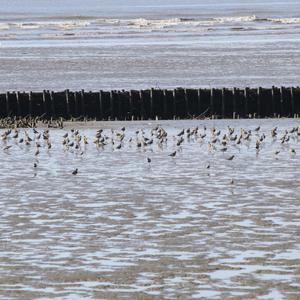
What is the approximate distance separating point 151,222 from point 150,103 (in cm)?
1966

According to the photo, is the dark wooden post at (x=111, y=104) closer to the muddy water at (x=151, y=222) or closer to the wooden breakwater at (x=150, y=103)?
the wooden breakwater at (x=150, y=103)

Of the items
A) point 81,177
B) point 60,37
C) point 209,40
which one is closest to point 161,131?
point 81,177

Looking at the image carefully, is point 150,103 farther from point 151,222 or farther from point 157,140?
point 151,222

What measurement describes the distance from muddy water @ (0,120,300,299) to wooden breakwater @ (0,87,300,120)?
8.35 meters

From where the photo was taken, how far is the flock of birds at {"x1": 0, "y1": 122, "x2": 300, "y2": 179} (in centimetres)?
2914

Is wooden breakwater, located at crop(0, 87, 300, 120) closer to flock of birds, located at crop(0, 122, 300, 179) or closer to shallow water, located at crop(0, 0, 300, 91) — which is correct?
flock of birds, located at crop(0, 122, 300, 179)

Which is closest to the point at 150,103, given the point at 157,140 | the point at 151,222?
the point at 157,140

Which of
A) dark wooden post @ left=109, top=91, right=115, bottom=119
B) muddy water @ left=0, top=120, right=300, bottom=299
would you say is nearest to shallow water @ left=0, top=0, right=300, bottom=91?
dark wooden post @ left=109, top=91, right=115, bottom=119

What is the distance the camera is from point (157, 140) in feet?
101

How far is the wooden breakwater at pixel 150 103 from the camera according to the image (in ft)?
125

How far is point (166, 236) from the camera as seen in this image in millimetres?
17391

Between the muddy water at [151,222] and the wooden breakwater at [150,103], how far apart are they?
27.4 ft

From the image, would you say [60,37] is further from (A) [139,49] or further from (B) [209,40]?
(A) [139,49]

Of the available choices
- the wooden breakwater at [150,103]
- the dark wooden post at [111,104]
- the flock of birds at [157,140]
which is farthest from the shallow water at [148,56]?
the flock of birds at [157,140]
